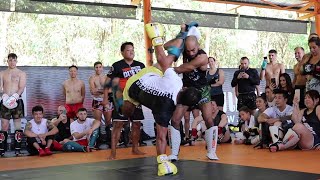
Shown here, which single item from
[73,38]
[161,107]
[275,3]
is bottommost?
[161,107]

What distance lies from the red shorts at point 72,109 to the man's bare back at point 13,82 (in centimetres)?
90

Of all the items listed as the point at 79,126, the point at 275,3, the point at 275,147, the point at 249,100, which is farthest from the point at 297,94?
the point at 275,3

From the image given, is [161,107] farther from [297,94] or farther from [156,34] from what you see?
[297,94]

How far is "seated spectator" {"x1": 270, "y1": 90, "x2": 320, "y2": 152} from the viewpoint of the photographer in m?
6.46

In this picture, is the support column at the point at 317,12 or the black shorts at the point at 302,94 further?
the support column at the point at 317,12

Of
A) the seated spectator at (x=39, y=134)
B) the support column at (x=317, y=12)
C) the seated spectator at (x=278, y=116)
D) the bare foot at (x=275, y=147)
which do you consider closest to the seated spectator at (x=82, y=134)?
the seated spectator at (x=39, y=134)

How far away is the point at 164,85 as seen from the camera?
165 inches

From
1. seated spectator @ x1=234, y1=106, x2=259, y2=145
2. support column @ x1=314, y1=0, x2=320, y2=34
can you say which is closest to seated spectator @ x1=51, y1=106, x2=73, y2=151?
seated spectator @ x1=234, y1=106, x2=259, y2=145

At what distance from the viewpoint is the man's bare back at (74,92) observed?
8.16 meters

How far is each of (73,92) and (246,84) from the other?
323 cm

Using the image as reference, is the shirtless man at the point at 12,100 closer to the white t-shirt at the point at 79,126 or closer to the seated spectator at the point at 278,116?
the white t-shirt at the point at 79,126

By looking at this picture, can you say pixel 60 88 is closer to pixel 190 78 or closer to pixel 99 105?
pixel 99 105

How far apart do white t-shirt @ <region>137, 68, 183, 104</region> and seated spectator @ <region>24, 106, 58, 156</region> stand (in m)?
2.97

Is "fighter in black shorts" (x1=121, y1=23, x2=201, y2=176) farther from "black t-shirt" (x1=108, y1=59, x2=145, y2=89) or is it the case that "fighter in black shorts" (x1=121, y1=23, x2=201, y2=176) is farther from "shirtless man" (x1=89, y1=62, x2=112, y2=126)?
"shirtless man" (x1=89, y1=62, x2=112, y2=126)
